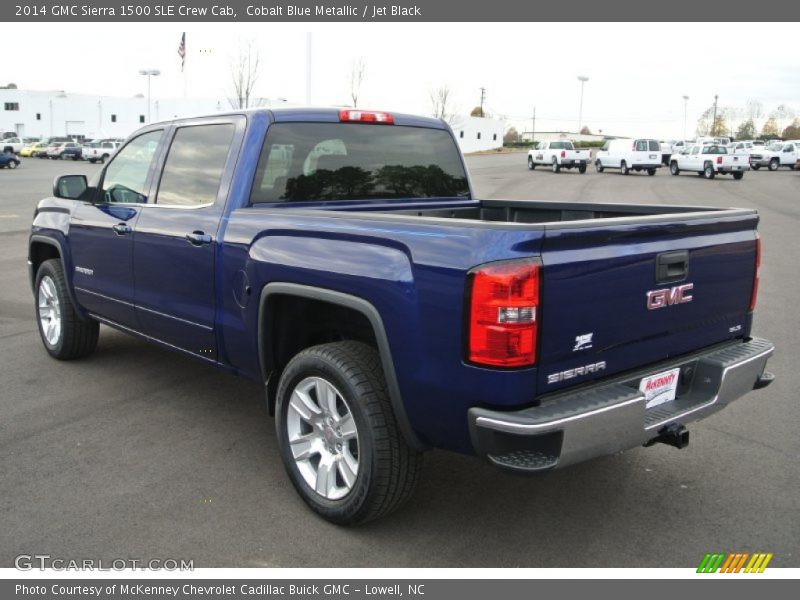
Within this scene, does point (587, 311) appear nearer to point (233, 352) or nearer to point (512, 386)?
point (512, 386)

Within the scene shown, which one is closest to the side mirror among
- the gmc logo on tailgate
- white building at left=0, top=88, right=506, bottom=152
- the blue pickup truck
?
the blue pickup truck

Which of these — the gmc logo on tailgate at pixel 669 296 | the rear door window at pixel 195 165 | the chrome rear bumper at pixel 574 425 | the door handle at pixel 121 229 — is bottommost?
the chrome rear bumper at pixel 574 425

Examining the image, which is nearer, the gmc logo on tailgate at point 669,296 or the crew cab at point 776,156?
the gmc logo on tailgate at point 669,296

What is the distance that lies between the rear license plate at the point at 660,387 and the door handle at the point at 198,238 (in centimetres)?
245

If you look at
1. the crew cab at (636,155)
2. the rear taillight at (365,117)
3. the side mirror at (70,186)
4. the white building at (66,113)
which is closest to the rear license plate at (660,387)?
the rear taillight at (365,117)

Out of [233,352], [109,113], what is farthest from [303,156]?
[109,113]

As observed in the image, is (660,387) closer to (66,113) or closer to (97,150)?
(97,150)

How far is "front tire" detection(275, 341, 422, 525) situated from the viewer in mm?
3363

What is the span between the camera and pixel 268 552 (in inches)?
133

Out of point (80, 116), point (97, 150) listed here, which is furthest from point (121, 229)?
point (80, 116)

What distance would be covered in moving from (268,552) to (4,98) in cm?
10579

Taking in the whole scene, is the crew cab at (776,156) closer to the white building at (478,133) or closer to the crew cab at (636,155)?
the crew cab at (636,155)

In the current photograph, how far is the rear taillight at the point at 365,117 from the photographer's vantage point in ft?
15.4

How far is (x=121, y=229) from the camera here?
5090mm
